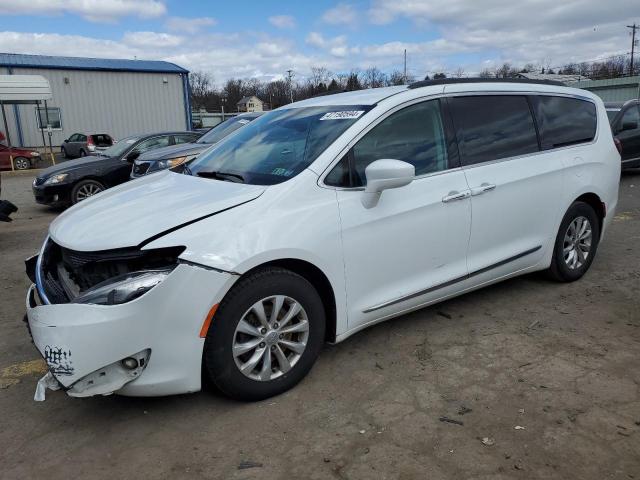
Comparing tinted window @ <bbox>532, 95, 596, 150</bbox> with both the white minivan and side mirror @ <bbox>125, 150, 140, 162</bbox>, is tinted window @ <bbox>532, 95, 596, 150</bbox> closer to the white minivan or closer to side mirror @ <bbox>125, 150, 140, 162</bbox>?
the white minivan

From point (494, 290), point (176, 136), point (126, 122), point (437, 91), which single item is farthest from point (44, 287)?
point (126, 122)

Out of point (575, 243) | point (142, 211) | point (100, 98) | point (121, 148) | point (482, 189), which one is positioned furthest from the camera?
point (100, 98)

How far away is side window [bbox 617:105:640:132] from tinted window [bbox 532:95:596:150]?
7.17 metres

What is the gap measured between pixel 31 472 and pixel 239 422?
101cm

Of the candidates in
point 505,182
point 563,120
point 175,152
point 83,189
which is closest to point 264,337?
point 505,182

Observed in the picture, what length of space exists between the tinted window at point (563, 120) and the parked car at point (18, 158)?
66.9 ft

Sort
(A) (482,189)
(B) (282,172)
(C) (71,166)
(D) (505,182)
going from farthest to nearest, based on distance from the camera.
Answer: (C) (71,166), (D) (505,182), (A) (482,189), (B) (282,172)

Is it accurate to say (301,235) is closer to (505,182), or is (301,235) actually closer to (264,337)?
(264,337)

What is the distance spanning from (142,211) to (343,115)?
143cm

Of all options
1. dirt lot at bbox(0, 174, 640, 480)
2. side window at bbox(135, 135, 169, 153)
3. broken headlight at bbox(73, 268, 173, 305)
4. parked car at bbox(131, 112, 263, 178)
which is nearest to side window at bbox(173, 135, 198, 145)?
side window at bbox(135, 135, 169, 153)

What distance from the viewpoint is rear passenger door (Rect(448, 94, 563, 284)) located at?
384 cm

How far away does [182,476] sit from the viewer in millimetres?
2467

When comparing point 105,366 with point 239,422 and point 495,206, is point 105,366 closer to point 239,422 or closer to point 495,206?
point 239,422

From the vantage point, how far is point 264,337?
2.93 meters
